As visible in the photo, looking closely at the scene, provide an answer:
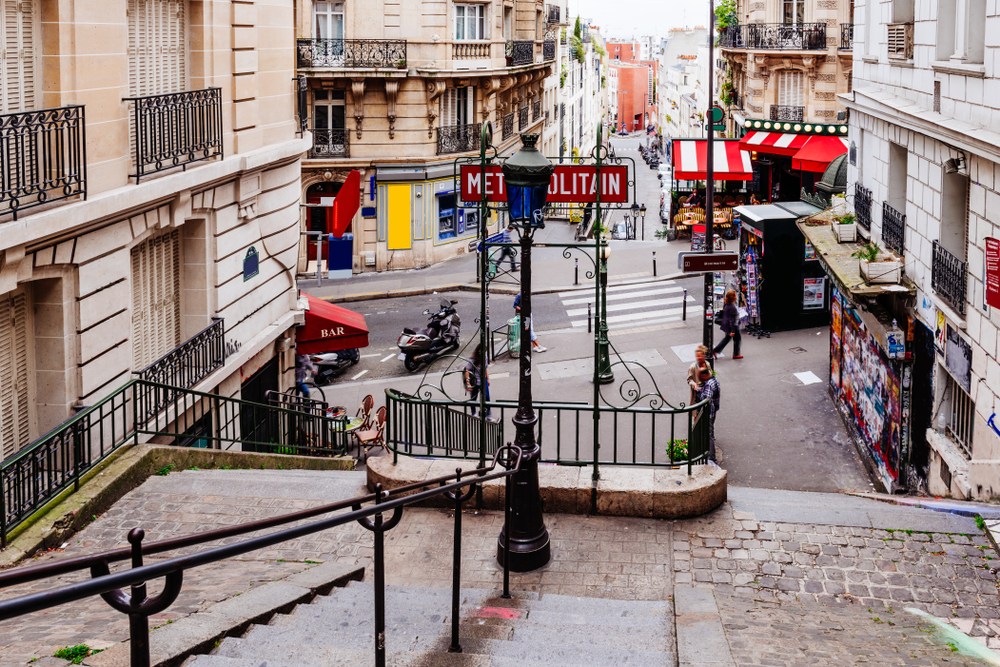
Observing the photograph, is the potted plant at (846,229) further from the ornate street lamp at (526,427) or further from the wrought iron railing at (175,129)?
the wrought iron railing at (175,129)

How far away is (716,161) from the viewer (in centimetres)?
3594

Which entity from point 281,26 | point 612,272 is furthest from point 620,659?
point 612,272

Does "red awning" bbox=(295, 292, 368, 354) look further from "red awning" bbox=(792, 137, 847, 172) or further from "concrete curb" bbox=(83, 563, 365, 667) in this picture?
"red awning" bbox=(792, 137, 847, 172)

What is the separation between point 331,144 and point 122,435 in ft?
78.0

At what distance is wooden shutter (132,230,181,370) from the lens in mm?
12695

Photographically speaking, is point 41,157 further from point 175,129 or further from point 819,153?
point 819,153

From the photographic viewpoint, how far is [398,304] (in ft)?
98.2

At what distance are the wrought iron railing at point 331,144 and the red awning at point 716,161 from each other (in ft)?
37.2

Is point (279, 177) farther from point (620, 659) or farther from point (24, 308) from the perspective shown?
point (620, 659)

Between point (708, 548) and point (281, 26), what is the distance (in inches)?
432

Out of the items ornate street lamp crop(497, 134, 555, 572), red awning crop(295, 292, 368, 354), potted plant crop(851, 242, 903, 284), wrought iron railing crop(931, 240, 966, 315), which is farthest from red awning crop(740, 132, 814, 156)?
ornate street lamp crop(497, 134, 555, 572)

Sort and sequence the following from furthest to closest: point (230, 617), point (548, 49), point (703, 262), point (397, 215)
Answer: point (548, 49), point (397, 215), point (703, 262), point (230, 617)

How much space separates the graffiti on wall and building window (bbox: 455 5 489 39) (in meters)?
21.4

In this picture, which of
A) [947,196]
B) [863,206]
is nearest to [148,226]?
[947,196]
